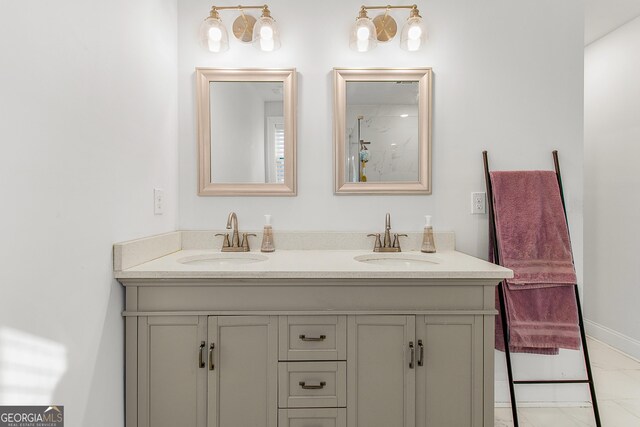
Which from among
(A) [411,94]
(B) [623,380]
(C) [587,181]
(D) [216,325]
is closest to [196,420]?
(D) [216,325]

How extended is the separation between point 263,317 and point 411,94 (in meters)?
1.33

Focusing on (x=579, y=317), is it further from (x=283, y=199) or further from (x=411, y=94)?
(x=283, y=199)

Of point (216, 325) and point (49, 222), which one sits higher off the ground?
point (49, 222)

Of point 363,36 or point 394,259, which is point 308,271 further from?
point 363,36

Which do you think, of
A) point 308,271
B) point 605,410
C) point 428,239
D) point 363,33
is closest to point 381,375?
point 308,271

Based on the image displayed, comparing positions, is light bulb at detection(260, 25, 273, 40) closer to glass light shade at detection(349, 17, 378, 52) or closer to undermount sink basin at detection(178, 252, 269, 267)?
glass light shade at detection(349, 17, 378, 52)

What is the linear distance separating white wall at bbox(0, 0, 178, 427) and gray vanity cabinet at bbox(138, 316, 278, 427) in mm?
114

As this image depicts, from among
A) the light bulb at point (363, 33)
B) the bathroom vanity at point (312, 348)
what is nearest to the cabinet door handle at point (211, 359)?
the bathroom vanity at point (312, 348)

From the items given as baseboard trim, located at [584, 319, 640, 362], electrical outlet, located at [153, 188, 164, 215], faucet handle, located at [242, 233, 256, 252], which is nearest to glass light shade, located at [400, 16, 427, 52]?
faucet handle, located at [242, 233, 256, 252]

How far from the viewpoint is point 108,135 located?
1.15 m

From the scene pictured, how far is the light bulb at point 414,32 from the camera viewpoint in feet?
5.39

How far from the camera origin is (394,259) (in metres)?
1.66

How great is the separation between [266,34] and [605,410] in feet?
8.50

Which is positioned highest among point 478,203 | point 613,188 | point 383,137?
point 383,137
